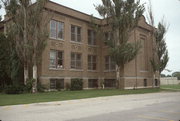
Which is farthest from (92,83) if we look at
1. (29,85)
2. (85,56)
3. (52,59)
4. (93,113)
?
(93,113)

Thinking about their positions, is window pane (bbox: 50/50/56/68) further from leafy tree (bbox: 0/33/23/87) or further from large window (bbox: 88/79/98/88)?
large window (bbox: 88/79/98/88)

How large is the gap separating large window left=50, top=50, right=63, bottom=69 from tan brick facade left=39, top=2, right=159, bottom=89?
405mm

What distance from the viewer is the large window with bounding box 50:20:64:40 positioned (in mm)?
30281

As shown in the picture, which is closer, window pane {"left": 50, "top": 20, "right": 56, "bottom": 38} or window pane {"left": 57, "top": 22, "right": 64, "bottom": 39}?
window pane {"left": 50, "top": 20, "right": 56, "bottom": 38}

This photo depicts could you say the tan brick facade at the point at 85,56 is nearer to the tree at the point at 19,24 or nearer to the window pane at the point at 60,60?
the window pane at the point at 60,60

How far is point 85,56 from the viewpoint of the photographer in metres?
34.5

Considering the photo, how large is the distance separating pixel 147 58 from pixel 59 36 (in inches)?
668

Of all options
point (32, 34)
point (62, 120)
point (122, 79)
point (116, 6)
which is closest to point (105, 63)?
point (122, 79)

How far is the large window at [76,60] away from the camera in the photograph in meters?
32.8

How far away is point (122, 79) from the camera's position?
3409cm

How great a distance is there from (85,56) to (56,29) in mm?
6186

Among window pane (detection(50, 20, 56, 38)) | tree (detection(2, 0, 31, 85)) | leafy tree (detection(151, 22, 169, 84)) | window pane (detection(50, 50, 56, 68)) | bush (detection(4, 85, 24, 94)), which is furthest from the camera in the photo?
leafy tree (detection(151, 22, 169, 84))

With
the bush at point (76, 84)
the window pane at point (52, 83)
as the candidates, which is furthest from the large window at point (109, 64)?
the window pane at point (52, 83)

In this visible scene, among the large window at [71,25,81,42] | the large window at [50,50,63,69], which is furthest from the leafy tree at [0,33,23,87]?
the large window at [71,25,81,42]
